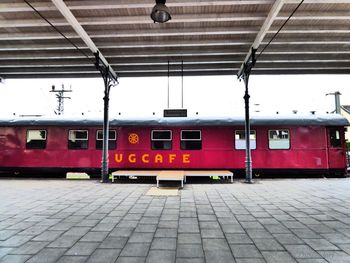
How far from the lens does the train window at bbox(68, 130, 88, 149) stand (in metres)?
12.2

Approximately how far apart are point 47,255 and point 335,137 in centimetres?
1222

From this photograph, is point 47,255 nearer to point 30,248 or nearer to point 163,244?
point 30,248

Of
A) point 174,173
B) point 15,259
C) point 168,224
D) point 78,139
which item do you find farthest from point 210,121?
point 15,259

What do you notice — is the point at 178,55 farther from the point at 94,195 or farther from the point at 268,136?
the point at 94,195

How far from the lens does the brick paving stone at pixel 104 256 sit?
11.3 feet

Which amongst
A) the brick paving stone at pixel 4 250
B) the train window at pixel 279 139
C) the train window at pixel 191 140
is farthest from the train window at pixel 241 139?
the brick paving stone at pixel 4 250

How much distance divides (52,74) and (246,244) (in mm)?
12179

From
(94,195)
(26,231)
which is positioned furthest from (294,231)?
(94,195)

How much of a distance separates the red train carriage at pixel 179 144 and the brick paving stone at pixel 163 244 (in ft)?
25.0

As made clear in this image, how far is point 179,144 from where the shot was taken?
39.1 ft

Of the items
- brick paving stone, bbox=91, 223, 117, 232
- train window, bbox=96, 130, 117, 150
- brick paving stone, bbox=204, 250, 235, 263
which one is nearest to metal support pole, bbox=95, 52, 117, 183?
train window, bbox=96, 130, 117, 150

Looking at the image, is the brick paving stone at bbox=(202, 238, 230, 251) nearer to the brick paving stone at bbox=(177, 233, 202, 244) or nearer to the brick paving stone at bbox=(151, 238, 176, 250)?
the brick paving stone at bbox=(177, 233, 202, 244)

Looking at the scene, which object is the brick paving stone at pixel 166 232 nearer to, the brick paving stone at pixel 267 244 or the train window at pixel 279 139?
the brick paving stone at pixel 267 244

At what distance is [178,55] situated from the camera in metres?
10.8
